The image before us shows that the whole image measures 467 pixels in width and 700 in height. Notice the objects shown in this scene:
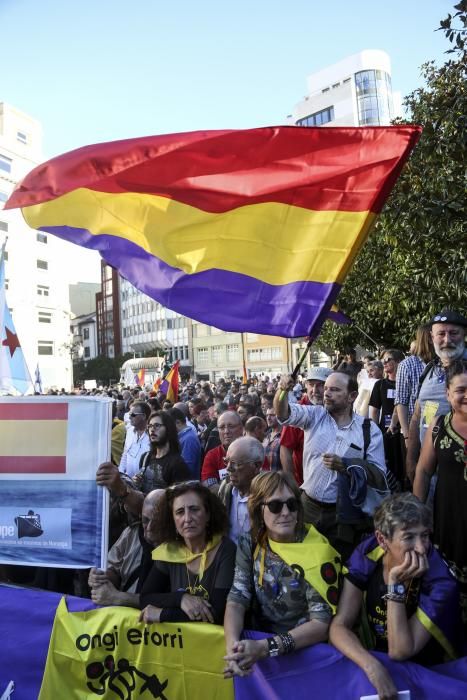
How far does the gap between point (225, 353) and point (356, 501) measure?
83.8 m

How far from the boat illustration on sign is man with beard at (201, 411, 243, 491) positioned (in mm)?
2503

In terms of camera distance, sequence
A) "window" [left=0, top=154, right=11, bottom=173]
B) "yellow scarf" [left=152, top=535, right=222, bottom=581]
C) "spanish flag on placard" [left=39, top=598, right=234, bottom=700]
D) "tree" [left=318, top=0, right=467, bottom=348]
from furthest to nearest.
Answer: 1. "window" [left=0, top=154, right=11, bottom=173]
2. "tree" [left=318, top=0, right=467, bottom=348]
3. "yellow scarf" [left=152, top=535, right=222, bottom=581]
4. "spanish flag on placard" [left=39, top=598, right=234, bottom=700]

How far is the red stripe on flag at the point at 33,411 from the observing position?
3.65 metres

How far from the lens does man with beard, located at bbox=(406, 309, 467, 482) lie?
14.3 ft

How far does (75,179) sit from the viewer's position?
15.5 ft

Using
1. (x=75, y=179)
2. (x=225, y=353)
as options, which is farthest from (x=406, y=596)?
(x=225, y=353)

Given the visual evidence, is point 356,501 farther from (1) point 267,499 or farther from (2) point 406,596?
(2) point 406,596

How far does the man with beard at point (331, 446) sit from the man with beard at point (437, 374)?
1.38ft

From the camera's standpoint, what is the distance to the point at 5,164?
59312 millimetres

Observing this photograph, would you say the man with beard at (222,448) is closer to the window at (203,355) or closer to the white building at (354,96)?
the white building at (354,96)

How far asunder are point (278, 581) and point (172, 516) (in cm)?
78

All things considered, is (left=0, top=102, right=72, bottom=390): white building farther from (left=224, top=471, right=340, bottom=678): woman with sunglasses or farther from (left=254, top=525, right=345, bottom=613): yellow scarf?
(left=254, top=525, right=345, bottom=613): yellow scarf

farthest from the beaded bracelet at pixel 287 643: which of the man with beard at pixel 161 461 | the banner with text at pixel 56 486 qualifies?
the man with beard at pixel 161 461

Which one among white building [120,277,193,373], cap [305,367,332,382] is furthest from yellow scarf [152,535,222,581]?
white building [120,277,193,373]
